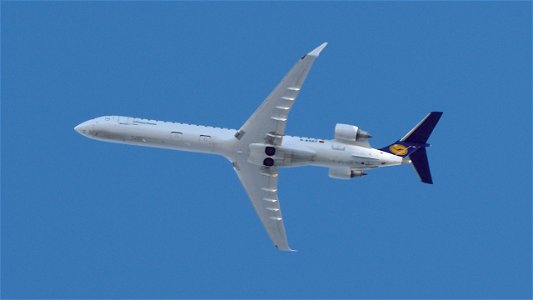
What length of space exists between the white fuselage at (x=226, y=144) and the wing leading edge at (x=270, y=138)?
0.76 meters

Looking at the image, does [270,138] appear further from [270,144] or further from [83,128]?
[83,128]

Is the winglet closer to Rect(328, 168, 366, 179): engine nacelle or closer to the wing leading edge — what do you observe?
the wing leading edge

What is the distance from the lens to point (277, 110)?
206 ft

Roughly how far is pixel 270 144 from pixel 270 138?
47 cm

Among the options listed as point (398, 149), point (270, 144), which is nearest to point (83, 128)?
point (270, 144)

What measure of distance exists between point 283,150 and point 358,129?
5286mm

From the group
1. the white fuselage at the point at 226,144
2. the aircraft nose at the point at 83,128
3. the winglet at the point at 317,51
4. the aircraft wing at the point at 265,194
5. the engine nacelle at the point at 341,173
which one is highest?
the winglet at the point at 317,51

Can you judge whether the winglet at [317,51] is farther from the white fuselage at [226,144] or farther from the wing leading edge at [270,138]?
the white fuselage at [226,144]

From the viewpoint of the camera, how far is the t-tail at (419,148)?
65.8 metres

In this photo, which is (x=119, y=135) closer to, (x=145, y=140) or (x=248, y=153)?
(x=145, y=140)

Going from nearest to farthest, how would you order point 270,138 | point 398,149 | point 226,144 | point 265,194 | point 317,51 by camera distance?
point 317,51 → point 270,138 → point 226,144 → point 398,149 → point 265,194

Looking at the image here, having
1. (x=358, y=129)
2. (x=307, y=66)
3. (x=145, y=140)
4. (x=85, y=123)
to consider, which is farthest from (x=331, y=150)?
(x=85, y=123)

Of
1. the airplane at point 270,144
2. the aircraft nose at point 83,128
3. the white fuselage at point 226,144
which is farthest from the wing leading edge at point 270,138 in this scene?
the aircraft nose at point 83,128

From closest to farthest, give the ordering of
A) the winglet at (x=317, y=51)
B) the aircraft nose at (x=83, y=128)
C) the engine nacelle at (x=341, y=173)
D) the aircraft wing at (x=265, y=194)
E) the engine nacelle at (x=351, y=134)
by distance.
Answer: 1. the winglet at (x=317, y=51)
2. the engine nacelle at (x=351, y=134)
3. the engine nacelle at (x=341, y=173)
4. the aircraft wing at (x=265, y=194)
5. the aircraft nose at (x=83, y=128)
